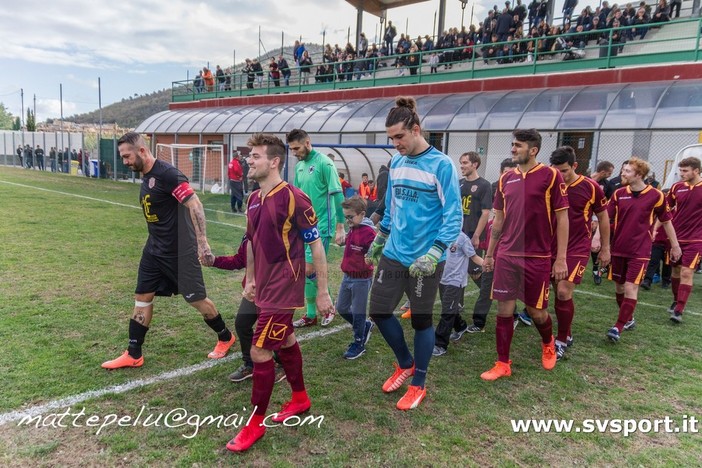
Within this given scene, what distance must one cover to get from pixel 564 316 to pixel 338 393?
7.90 feet

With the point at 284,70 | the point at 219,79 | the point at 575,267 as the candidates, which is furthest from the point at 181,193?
the point at 219,79

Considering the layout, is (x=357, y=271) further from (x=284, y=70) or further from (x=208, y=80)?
(x=208, y=80)

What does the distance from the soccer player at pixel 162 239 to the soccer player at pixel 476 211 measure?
9.45 ft

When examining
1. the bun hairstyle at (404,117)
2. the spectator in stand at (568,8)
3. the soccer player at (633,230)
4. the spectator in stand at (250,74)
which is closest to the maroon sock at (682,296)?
the soccer player at (633,230)

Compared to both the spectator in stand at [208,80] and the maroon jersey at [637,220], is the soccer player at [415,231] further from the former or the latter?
the spectator in stand at [208,80]

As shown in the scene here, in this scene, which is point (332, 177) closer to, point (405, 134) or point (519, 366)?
point (405, 134)

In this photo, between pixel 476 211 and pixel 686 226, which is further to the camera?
pixel 686 226

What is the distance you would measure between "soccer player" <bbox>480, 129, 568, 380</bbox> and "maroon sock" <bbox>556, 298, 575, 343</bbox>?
49 cm

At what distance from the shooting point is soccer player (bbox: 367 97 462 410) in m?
3.12

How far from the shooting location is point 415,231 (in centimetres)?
328

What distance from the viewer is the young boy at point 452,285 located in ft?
14.8

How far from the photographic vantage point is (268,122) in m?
20.6

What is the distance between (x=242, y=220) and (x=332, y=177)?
884 cm

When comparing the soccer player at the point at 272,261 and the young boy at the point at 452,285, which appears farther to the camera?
the young boy at the point at 452,285
